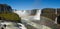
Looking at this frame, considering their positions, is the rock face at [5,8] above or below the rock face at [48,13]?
above

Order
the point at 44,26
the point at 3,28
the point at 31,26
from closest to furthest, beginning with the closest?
1. the point at 3,28
2. the point at 31,26
3. the point at 44,26

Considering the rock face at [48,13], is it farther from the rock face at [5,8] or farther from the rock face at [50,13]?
the rock face at [5,8]

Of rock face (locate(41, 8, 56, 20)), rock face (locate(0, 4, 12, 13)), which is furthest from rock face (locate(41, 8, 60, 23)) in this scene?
rock face (locate(0, 4, 12, 13))

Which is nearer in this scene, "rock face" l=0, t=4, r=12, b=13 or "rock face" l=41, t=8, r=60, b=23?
"rock face" l=0, t=4, r=12, b=13

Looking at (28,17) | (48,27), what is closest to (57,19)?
(48,27)

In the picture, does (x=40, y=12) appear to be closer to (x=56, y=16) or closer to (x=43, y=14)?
(x=43, y=14)

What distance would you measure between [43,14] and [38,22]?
59cm

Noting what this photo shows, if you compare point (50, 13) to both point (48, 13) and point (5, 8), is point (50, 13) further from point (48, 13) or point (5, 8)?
point (5, 8)

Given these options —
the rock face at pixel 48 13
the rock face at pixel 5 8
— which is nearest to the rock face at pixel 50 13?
the rock face at pixel 48 13

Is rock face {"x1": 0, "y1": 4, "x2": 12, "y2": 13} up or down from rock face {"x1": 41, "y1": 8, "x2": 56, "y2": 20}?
up

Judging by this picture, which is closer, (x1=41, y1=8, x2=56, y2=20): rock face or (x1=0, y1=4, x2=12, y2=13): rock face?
(x1=0, y1=4, x2=12, y2=13): rock face

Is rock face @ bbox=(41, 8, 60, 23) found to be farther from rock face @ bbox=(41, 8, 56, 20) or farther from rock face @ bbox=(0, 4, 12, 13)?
rock face @ bbox=(0, 4, 12, 13)

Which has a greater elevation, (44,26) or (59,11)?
(59,11)

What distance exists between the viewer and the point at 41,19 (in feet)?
18.9
